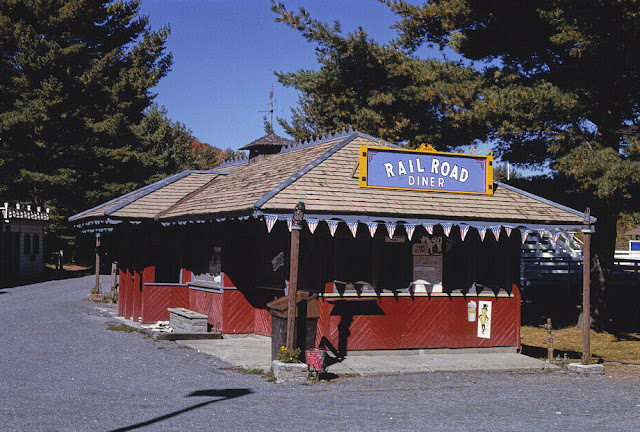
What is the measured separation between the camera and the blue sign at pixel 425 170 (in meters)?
14.9

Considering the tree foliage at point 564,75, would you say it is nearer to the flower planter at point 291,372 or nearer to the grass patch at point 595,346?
the grass patch at point 595,346

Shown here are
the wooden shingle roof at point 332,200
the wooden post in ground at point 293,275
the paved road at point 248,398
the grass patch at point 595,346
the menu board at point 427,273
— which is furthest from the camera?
the grass patch at point 595,346

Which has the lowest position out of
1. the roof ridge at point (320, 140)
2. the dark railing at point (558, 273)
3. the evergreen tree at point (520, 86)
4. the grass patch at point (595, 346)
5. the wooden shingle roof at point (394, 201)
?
the grass patch at point (595, 346)

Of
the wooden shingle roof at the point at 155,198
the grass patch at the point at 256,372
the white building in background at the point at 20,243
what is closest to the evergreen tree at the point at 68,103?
the white building in background at the point at 20,243

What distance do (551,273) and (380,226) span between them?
18.8m

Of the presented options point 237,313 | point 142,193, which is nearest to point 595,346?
point 237,313

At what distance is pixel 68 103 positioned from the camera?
145 feet

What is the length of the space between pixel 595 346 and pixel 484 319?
6611mm

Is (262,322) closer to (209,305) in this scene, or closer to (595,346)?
(209,305)

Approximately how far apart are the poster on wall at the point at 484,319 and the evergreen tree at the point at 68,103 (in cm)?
3477

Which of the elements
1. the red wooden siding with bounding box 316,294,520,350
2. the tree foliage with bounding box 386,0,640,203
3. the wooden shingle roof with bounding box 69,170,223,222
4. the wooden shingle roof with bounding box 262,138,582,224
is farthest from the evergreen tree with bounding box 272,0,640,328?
Result: the wooden shingle roof with bounding box 69,170,223,222

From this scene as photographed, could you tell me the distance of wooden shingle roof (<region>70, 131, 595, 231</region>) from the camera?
1371cm

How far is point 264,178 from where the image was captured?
55.0ft

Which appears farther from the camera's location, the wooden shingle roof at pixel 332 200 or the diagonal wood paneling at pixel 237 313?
the diagonal wood paneling at pixel 237 313
